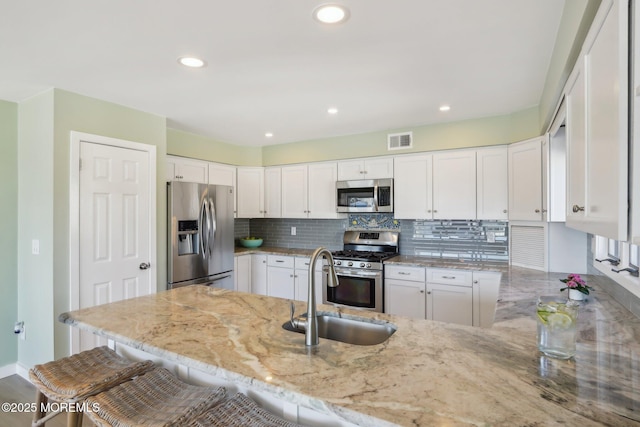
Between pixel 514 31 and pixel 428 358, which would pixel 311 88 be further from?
pixel 428 358

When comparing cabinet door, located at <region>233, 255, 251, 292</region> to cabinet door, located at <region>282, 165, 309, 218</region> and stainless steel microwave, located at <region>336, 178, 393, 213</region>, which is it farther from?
stainless steel microwave, located at <region>336, 178, 393, 213</region>

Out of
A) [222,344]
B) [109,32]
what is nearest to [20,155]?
[109,32]

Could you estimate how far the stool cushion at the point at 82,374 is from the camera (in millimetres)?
1391

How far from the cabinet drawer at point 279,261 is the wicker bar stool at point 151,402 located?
10.4 feet

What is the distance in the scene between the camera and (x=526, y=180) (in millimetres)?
3244

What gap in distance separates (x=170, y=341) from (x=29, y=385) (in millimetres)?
Result: 2650

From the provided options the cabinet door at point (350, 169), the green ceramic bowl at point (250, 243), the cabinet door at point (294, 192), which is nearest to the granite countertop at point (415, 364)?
the cabinet door at point (350, 169)

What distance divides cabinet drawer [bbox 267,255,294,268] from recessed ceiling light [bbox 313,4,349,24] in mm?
3269

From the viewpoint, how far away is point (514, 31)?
77.1 inches

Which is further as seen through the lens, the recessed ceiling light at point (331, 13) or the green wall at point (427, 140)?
the green wall at point (427, 140)

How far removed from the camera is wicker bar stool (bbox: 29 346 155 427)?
4.56 feet

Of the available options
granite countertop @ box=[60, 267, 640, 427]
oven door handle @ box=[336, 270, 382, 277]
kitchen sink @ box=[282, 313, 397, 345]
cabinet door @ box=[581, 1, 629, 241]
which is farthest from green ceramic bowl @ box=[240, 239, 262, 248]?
cabinet door @ box=[581, 1, 629, 241]

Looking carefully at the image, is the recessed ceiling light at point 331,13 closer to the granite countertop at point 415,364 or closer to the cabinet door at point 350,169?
Result: the granite countertop at point 415,364

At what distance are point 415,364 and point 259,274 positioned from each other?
12.7 ft
